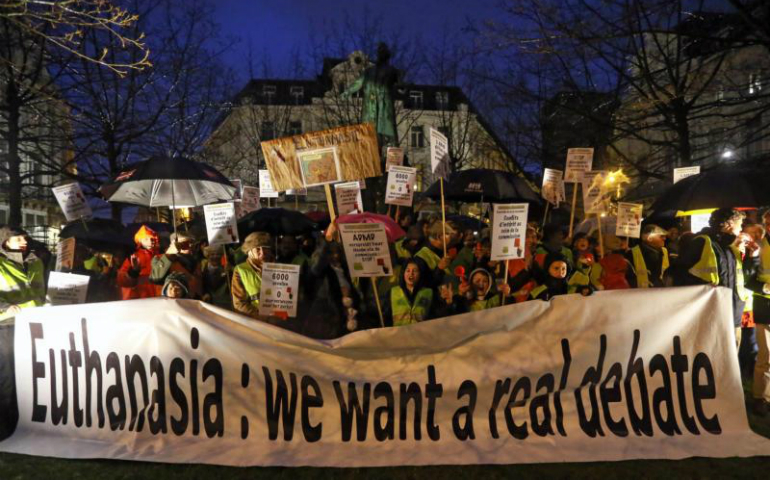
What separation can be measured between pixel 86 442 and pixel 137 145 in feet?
46.3

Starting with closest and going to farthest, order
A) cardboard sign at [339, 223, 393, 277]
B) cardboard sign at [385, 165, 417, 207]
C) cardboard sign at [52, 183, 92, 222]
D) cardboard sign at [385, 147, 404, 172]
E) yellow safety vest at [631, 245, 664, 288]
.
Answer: cardboard sign at [339, 223, 393, 277], yellow safety vest at [631, 245, 664, 288], cardboard sign at [52, 183, 92, 222], cardboard sign at [385, 165, 417, 207], cardboard sign at [385, 147, 404, 172]

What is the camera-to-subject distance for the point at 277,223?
7797 mm

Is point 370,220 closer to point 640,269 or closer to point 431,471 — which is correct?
point 431,471

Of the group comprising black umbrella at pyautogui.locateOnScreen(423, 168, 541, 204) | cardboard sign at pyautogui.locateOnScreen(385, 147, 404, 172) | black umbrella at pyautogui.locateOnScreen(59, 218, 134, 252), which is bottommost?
black umbrella at pyautogui.locateOnScreen(59, 218, 134, 252)

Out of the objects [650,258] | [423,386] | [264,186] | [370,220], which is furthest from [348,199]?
[423,386]

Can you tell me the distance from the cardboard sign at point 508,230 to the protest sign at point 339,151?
1.24 metres

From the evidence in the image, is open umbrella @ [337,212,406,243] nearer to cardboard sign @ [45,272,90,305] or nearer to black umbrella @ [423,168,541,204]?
black umbrella @ [423,168,541,204]

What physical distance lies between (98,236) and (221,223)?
7.90 ft

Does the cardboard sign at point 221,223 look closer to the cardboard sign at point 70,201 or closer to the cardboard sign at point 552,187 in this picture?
the cardboard sign at point 70,201

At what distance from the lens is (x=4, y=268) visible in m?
5.73

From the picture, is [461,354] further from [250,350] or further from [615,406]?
[250,350]

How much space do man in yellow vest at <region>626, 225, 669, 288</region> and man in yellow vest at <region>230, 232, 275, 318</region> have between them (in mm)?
4749

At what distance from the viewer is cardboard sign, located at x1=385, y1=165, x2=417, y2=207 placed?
9.02m

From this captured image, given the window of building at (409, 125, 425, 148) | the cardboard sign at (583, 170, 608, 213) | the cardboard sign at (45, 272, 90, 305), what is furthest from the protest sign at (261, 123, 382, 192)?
the window of building at (409, 125, 425, 148)
